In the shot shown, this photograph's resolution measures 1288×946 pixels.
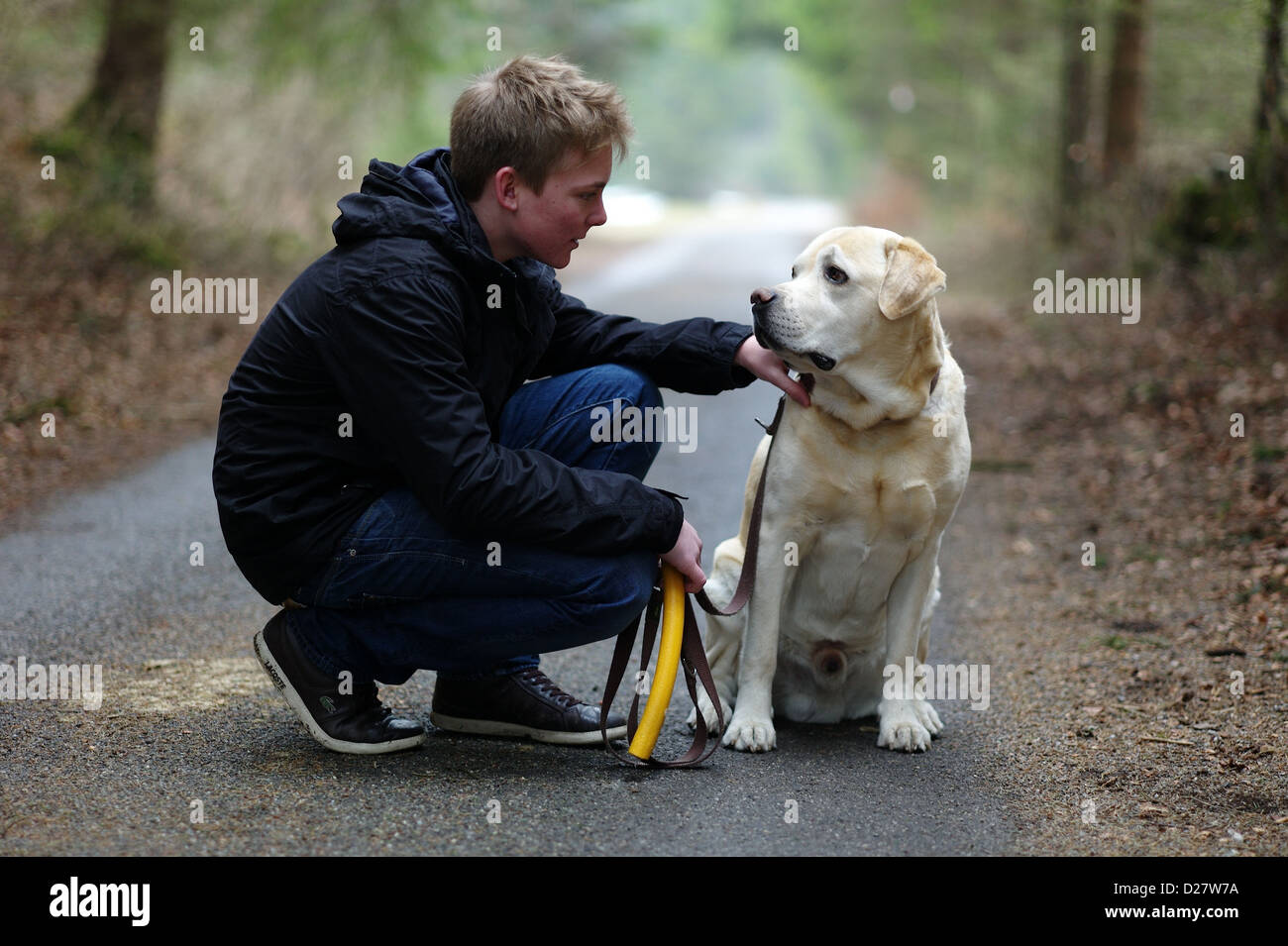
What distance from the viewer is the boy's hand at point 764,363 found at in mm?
3947

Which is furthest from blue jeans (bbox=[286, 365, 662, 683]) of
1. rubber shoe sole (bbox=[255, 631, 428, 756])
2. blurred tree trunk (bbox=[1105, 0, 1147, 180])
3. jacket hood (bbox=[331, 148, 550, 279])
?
blurred tree trunk (bbox=[1105, 0, 1147, 180])

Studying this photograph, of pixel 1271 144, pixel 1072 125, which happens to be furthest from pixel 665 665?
pixel 1072 125

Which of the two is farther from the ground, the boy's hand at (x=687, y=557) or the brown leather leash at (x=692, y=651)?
the boy's hand at (x=687, y=557)

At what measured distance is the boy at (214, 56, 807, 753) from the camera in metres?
3.26

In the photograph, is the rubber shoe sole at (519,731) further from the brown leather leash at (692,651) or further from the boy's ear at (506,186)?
the boy's ear at (506,186)

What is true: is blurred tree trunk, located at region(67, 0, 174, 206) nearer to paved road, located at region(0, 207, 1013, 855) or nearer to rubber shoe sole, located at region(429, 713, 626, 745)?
paved road, located at region(0, 207, 1013, 855)

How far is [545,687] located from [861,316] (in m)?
1.46

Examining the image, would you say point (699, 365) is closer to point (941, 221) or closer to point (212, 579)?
point (212, 579)

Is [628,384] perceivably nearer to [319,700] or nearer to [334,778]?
[319,700]

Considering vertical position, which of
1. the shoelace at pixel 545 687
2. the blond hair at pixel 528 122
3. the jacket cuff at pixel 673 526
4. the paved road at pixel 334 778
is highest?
the blond hair at pixel 528 122

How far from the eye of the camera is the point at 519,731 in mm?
3877

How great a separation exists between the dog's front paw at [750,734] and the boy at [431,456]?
482 mm

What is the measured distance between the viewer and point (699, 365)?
4035 mm

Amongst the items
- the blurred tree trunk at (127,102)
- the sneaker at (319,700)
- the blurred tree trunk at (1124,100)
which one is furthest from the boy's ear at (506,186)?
the blurred tree trunk at (1124,100)
